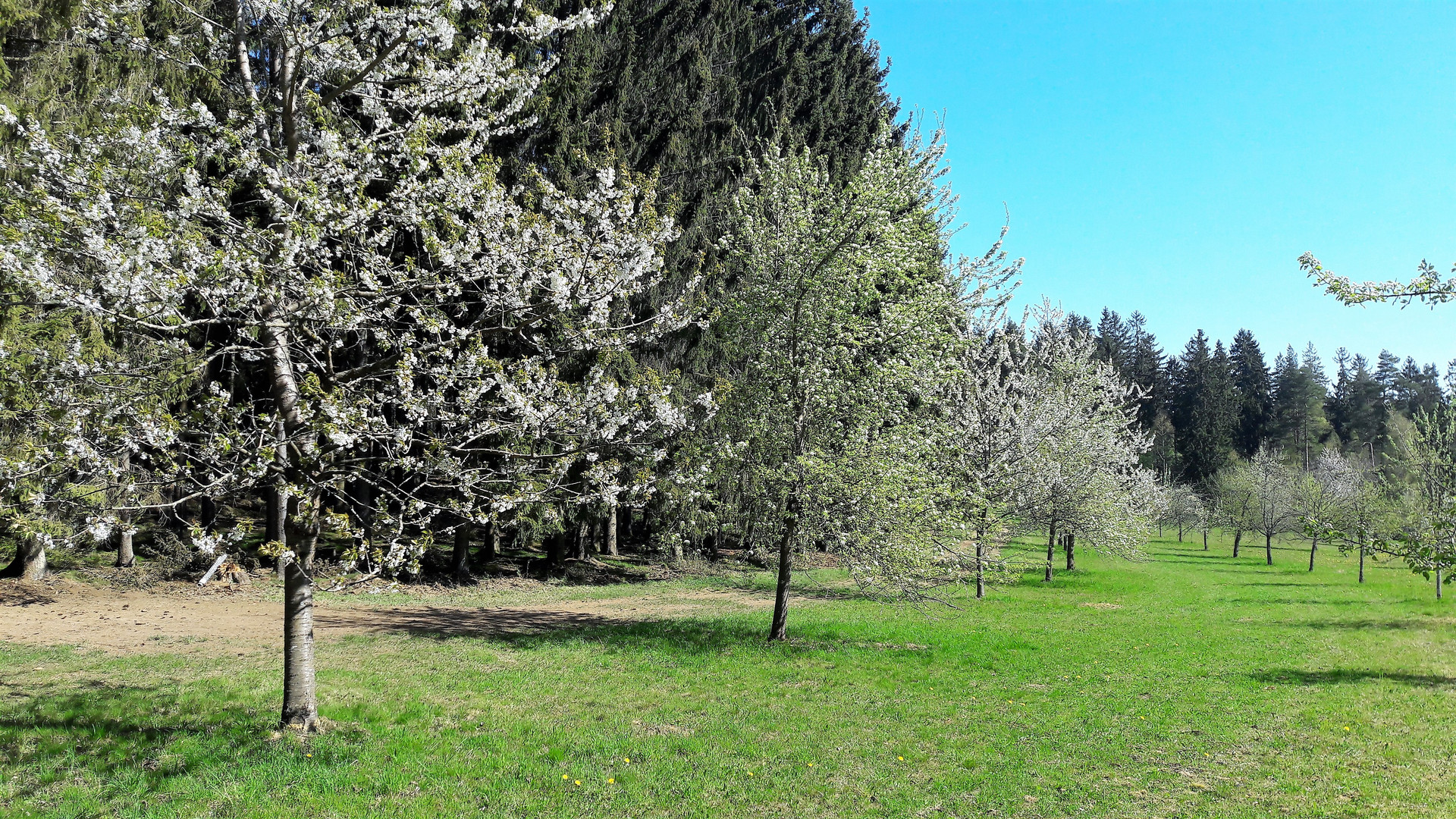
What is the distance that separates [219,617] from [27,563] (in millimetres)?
5872

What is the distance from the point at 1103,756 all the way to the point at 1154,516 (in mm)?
44922

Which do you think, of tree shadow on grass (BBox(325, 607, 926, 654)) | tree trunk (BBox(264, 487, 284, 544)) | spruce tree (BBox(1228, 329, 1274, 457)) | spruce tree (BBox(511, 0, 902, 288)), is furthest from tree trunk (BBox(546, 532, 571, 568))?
spruce tree (BBox(1228, 329, 1274, 457))

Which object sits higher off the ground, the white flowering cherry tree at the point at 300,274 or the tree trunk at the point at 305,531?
the white flowering cherry tree at the point at 300,274

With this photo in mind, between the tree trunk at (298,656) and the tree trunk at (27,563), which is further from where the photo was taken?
the tree trunk at (27,563)

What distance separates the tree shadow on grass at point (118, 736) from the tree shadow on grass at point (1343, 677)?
13.0 metres

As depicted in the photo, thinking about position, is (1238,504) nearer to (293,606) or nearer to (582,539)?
(582,539)

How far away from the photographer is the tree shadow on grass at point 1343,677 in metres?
11.1

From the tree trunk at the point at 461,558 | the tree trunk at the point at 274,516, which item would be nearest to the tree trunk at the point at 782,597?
the tree trunk at the point at 461,558

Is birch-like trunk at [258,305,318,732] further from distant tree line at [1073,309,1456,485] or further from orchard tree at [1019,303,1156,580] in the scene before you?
distant tree line at [1073,309,1456,485]

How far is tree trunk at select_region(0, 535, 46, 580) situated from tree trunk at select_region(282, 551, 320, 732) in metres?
13.8

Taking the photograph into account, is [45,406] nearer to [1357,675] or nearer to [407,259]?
[407,259]

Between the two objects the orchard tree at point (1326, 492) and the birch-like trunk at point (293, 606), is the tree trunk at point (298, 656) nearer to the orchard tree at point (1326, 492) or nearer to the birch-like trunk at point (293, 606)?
the birch-like trunk at point (293, 606)

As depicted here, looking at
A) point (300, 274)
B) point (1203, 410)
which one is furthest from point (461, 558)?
point (1203, 410)

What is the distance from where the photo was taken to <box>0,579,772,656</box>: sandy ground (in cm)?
1135
